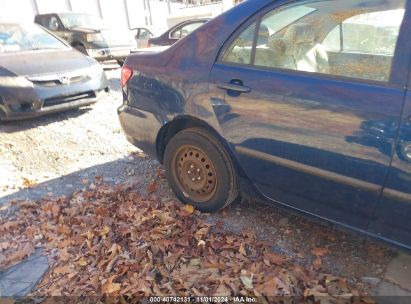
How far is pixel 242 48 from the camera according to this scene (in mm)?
2293

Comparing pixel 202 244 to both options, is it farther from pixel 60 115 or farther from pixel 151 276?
pixel 60 115

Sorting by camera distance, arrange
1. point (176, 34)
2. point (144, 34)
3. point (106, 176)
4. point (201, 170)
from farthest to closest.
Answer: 1. point (144, 34)
2. point (176, 34)
3. point (106, 176)
4. point (201, 170)

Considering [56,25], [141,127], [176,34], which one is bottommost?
[141,127]

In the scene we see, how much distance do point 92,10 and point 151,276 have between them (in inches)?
838

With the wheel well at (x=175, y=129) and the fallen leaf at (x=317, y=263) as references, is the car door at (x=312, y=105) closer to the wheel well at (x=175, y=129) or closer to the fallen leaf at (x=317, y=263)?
the wheel well at (x=175, y=129)

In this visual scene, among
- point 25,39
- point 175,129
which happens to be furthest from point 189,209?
point 25,39

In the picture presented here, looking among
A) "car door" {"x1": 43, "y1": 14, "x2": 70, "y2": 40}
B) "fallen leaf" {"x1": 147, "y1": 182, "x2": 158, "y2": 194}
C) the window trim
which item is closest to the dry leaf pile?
"fallen leaf" {"x1": 147, "y1": 182, "x2": 158, "y2": 194}

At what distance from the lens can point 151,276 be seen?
218cm

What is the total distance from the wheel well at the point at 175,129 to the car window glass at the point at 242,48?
0.50 metres

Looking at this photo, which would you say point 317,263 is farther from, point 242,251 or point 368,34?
point 368,34

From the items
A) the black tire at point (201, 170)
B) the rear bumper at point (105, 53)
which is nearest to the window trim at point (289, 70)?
the black tire at point (201, 170)

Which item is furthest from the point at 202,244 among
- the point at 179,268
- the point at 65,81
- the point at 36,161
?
the point at 65,81

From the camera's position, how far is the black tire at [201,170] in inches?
99.0

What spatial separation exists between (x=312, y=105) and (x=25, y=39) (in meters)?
5.30
